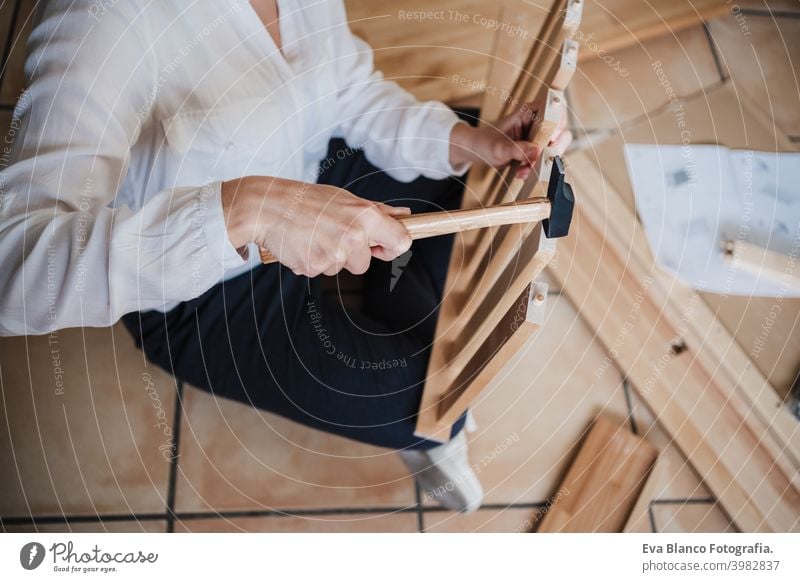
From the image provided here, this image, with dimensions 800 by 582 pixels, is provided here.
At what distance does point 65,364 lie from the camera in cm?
45

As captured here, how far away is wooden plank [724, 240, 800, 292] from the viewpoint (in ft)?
1.89

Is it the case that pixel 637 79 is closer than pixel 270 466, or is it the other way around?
pixel 270 466

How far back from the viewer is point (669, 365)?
2.08 feet

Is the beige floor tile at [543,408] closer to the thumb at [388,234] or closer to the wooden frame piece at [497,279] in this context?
the wooden frame piece at [497,279]

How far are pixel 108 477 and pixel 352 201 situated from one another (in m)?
0.34

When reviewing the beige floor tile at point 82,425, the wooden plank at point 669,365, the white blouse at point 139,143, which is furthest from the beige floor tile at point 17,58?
the wooden plank at point 669,365

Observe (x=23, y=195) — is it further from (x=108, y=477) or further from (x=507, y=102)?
(x=507, y=102)

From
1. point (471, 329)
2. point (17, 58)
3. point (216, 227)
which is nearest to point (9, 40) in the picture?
point (17, 58)

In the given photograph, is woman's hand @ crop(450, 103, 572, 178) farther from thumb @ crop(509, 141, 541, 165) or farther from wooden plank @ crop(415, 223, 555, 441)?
wooden plank @ crop(415, 223, 555, 441)

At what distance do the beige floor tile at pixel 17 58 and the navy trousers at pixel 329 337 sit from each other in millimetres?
271

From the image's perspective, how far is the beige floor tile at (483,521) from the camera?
1.91ft

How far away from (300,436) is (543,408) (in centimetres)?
27

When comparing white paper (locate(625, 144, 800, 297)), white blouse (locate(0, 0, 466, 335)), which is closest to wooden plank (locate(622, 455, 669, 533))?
white paper (locate(625, 144, 800, 297))

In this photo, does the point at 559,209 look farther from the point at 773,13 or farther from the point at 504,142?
the point at 773,13
